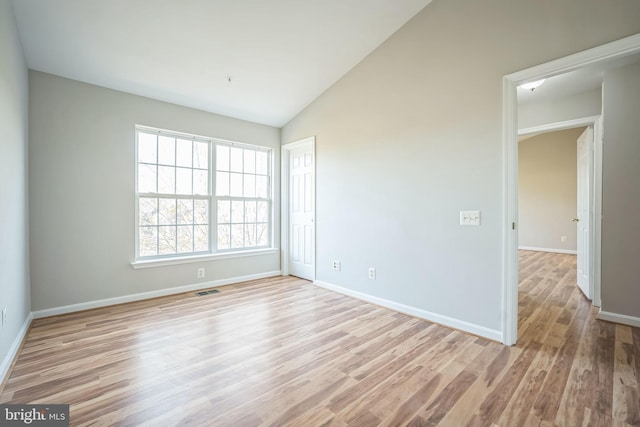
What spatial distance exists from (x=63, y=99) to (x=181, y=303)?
2.55 meters

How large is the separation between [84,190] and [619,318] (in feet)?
18.9

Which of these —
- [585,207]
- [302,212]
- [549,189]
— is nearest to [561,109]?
[585,207]

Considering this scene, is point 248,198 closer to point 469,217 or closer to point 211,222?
point 211,222

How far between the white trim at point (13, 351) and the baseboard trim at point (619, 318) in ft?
16.6

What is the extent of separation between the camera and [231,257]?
438cm

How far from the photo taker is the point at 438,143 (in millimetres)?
2926

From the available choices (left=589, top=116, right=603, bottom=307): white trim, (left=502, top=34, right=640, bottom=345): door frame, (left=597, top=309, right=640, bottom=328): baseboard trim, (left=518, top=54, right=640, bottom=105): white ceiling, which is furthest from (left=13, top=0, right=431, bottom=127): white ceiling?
(left=597, top=309, right=640, bottom=328): baseboard trim

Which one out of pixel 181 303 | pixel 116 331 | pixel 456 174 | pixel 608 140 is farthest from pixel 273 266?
pixel 608 140

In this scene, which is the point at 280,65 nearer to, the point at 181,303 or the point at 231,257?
the point at 231,257

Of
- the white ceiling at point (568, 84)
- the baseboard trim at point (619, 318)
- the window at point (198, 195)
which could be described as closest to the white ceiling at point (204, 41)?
the window at point (198, 195)

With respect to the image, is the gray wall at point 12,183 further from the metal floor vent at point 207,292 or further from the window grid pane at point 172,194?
the metal floor vent at point 207,292

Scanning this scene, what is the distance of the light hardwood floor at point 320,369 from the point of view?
63.7 inches

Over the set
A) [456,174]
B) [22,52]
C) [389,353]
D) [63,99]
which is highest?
[22,52]

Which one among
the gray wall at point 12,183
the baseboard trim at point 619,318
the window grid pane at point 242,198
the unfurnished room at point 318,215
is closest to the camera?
the unfurnished room at point 318,215
